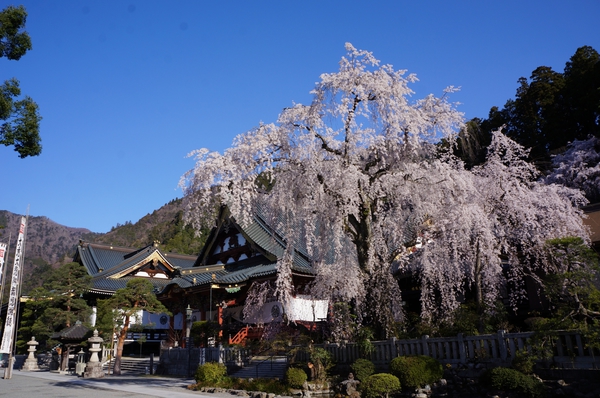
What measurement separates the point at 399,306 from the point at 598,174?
22.9 m

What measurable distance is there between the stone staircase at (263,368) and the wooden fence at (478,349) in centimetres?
338

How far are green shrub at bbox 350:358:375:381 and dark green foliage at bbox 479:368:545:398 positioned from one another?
146 inches

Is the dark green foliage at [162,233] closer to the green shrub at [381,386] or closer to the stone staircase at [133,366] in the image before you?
the stone staircase at [133,366]

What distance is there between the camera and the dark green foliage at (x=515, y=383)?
10.4 meters

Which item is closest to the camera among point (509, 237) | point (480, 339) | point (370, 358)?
point (480, 339)

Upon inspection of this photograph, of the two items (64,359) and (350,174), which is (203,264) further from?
(350,174)

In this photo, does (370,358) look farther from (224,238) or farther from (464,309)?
(224,238)

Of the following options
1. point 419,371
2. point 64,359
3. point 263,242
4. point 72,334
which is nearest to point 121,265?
point 64,359

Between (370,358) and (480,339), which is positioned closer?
(480,339)

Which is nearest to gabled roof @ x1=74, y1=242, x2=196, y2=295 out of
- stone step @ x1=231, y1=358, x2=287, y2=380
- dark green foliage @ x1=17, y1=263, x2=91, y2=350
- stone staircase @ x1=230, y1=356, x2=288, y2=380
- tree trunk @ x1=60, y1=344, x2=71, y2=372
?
dark green foliage @ x1=17, y1=263, x2=91, y2=350

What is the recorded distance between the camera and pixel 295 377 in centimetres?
1492

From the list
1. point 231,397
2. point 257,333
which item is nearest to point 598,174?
point 257,333

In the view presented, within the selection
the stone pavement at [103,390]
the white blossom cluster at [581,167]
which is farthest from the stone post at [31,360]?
the white blossom cluster at [581,167]

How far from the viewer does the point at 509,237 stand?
52.0 ft
